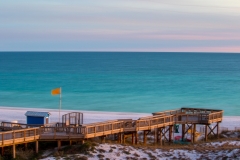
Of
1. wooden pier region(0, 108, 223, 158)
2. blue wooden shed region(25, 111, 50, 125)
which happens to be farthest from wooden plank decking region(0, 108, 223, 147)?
blue wooden shed region(25, 111, 50, 125)

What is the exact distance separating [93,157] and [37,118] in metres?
6.39

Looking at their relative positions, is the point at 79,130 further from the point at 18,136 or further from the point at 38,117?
the point at 38,117

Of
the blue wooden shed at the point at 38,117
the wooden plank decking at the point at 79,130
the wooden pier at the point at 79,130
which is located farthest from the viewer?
the blue wooden shed at the point at 38,117

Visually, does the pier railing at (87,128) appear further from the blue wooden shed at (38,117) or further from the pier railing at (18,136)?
the blue wooden shed at (38,117)

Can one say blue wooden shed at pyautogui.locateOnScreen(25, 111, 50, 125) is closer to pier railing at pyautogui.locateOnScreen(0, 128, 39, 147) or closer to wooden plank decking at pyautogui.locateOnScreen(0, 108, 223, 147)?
wooden plank decking at pyautogui.locateOnScreen(0, 108, 223, 147)

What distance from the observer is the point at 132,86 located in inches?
3342

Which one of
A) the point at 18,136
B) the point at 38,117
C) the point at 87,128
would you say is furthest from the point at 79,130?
the point at 38,117

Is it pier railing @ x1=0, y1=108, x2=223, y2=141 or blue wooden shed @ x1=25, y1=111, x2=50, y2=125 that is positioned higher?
blue wooden shed @ x1=25, y1=111, x2=50, y2=125

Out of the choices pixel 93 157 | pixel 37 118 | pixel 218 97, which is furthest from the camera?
pixel 218 97

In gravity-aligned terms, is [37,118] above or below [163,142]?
above

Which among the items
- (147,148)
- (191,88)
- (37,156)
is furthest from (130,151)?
(191,88)

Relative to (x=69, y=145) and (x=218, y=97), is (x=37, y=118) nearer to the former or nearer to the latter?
(x=69, y=145)

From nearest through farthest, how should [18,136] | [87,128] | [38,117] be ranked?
[18,136] → [87,128] → [38,117]

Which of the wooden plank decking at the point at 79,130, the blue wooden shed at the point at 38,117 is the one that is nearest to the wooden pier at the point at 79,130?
the wooden plank decking at the point at 79,130
